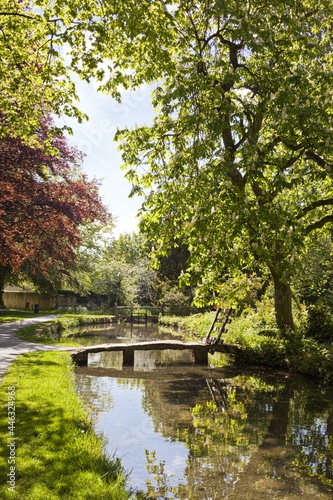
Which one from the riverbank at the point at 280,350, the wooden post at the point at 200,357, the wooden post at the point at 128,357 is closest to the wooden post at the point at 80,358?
the wooden post at the point at 128,357

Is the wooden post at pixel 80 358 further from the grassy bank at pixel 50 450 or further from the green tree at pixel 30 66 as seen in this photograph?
the green tree at pixel 30 66

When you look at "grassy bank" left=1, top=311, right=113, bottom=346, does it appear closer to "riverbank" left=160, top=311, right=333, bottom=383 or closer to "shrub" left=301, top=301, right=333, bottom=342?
"riverbank" left=160, top=311, right=333, bottom=383

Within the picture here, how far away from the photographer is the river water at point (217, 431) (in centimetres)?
423

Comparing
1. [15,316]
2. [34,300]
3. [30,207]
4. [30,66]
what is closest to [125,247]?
[34,300]

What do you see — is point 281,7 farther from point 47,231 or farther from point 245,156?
point 47,231

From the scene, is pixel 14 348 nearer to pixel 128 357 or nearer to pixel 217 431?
pixel 128 357

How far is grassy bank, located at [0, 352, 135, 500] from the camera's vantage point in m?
3.19

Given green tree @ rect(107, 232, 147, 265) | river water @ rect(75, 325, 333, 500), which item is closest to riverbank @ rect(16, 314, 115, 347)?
river water @ rect(75, 325, 333, 500)

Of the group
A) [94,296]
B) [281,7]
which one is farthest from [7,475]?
[94,296]

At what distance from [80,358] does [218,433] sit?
20.9 feet

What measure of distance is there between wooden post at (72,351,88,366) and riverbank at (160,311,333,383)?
524 cm

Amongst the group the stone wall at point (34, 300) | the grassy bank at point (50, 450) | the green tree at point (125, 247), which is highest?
the green tree at point (125, 247)

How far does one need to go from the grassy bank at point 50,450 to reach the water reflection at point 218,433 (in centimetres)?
71

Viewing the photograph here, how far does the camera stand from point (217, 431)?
5.90m
